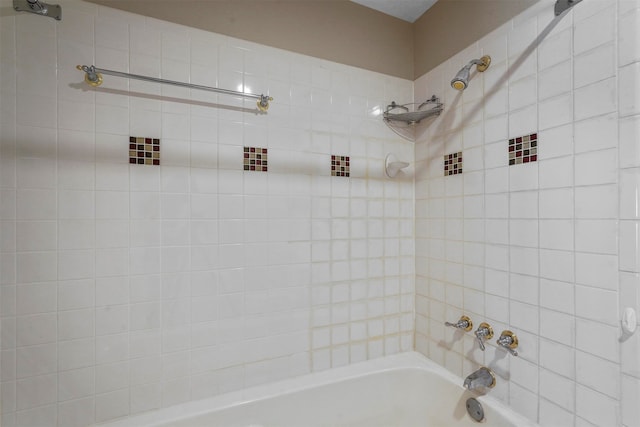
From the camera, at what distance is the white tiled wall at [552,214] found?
35.3 inches

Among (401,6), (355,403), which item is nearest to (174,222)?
(355,403)

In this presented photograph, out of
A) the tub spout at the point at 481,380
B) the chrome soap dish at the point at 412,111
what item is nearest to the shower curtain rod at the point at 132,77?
the chrome soap dish at the point at 412,111

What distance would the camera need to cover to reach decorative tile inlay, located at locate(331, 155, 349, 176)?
5.12 feet

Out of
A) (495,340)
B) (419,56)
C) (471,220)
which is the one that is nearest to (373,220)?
(471,220)

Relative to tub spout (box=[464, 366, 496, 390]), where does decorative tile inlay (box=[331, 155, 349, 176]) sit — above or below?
above

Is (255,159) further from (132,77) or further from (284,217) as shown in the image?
(132,77)

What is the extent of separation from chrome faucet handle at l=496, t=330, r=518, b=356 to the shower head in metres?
1.05

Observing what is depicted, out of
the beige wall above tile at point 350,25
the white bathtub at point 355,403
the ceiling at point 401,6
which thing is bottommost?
the white bathtub at point 355,403

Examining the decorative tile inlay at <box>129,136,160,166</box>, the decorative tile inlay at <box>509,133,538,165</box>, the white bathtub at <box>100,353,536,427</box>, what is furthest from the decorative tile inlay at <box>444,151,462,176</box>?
the decorative tile inlay at <box>129,136,160,166</box>

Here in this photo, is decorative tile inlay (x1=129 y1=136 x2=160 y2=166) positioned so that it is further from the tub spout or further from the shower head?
the tub spout

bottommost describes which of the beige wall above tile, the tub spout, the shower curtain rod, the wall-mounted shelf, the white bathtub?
the white bathtub

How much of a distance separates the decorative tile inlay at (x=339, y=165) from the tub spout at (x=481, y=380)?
1132 mm

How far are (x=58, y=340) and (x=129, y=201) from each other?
58 cm

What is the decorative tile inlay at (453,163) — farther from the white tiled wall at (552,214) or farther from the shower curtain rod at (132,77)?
the shower curtain rod at (132,77)
